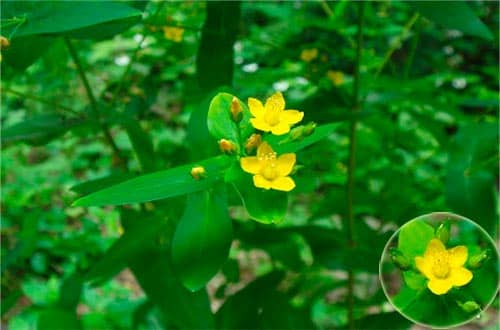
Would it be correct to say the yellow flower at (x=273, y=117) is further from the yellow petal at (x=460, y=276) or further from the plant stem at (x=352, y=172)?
the plant stem at (x=352, y=172)

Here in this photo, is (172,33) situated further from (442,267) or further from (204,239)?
(442,267)

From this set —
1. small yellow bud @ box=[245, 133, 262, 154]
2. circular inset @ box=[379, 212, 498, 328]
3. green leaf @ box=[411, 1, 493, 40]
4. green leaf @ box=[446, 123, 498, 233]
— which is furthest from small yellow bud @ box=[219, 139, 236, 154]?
green leaf @ box=[446, 123, 498, 233]

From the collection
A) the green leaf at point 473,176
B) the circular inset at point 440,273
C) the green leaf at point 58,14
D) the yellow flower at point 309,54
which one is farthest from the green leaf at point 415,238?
the yellow flower at point 309,54

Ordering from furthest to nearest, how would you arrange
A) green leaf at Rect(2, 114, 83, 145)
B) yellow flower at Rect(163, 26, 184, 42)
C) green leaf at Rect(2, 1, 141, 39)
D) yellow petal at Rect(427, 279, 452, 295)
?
yellow flower at Rect(163, 26, 184, 42) < green leaf at Rect(2, 114, 83, 145) < green leaf at Rect(2, 1, 141, 39) < yellow petal at Rect(427, 279, 452, 295)

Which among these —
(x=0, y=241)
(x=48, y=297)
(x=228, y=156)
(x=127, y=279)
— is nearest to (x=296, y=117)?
(x=228, y=156)

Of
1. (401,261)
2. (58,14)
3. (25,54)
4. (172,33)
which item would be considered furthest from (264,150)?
(172,33)

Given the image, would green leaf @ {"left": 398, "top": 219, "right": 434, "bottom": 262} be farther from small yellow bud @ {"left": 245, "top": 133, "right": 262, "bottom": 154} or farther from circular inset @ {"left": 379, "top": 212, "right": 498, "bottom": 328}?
small yellow bud @ {"left": 245, "top": 133, "right": 262, "bottom": 154}
